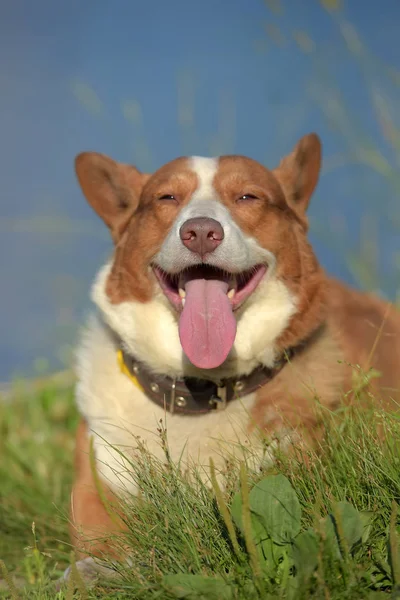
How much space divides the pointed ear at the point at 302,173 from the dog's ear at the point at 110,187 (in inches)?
30.8

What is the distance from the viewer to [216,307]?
3.61 m

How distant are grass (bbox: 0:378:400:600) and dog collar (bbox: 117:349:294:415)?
731mm

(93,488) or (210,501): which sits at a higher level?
(93,488)

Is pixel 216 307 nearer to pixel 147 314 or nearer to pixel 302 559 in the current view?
pixel 147 314

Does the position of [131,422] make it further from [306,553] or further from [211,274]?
[306,553]

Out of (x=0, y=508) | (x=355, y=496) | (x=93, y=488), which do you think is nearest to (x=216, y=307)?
(x=93, y=488)

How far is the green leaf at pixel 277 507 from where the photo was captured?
2.42 metres

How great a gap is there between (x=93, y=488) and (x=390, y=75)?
2.69 metres

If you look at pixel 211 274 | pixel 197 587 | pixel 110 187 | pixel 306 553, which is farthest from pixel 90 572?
pixel 110 187

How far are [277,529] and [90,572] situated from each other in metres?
0.91

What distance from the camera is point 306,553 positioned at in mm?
2279

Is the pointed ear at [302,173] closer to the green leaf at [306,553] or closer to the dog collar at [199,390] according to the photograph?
the dog collar at [199,390]

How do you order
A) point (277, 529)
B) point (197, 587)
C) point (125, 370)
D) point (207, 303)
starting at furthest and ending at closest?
1. point (125, 370)
2. point (207, 303)
3. point (277, 529)
4. point (197, 587)

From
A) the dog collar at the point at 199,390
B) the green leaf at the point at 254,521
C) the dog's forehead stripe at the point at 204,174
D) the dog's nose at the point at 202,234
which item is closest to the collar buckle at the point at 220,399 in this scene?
the dog collar at the point at 199,390
